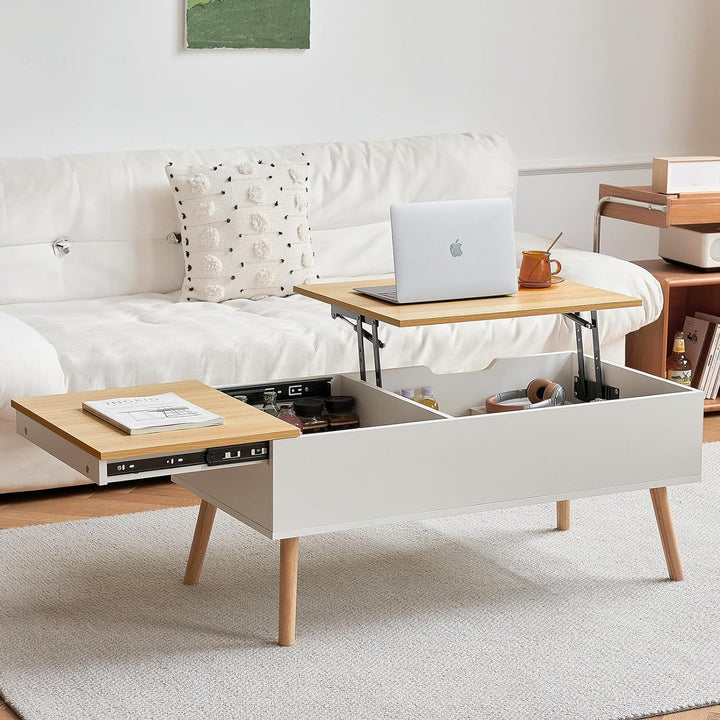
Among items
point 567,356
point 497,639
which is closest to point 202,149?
point 567,356

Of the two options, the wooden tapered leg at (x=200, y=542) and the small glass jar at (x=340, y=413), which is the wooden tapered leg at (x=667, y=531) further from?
the wooden tapered leg at (x=200, y=542)

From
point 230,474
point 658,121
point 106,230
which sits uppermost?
point 658,121

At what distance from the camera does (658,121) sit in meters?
4.75

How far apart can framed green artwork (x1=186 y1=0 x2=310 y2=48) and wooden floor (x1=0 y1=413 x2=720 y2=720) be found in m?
1.54

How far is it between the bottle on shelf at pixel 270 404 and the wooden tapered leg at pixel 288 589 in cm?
33

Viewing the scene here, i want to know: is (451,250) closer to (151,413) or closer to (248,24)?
(151,413)

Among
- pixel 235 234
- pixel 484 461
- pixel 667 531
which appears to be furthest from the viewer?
pixel 235 234

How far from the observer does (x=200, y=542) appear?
252 centimetres

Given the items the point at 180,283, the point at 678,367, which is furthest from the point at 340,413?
the point at 678,367

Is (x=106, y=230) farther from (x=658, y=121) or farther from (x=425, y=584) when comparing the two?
(x=658, y=121)

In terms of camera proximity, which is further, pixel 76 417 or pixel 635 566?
pixel 635 566

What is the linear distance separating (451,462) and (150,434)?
1.90 ft

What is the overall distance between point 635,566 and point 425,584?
18.5 inches

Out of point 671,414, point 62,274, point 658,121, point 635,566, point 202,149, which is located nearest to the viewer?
point 671,414
